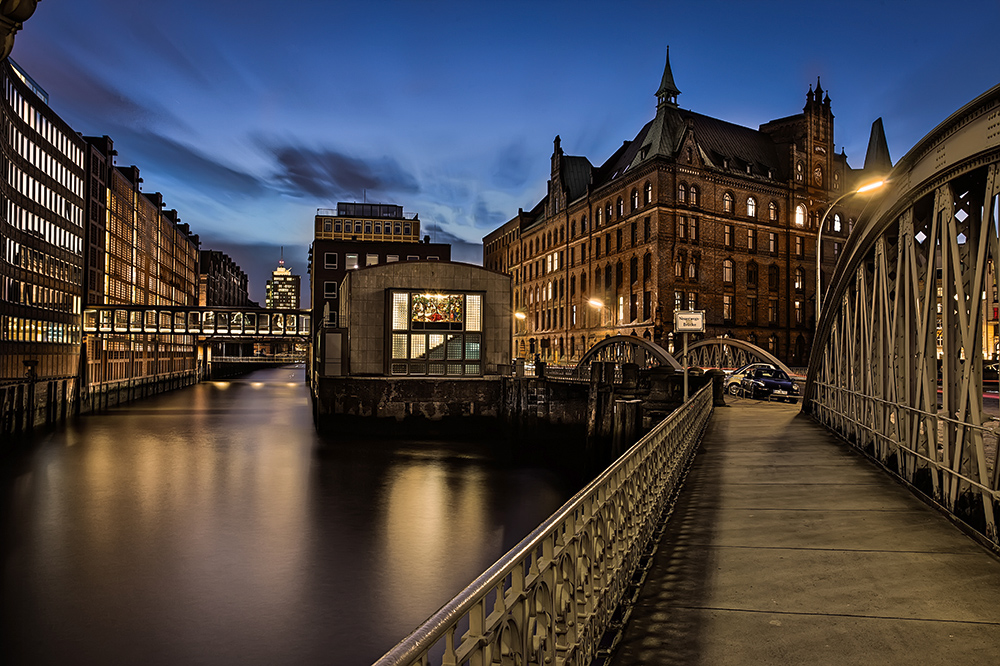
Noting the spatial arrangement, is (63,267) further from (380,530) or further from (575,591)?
(575,591)

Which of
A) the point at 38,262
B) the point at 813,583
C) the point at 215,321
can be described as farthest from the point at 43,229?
the point at 813,583

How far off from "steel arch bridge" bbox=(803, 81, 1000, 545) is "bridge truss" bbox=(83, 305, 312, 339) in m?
68.6

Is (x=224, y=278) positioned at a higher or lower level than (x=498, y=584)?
higher

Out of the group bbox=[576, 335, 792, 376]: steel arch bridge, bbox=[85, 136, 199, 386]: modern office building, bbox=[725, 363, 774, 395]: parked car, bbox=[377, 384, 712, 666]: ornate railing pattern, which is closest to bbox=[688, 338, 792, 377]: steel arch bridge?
bbox=[576, 335, 792, 376]: steel arch bridge

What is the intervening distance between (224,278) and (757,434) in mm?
182294

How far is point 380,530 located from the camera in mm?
21141

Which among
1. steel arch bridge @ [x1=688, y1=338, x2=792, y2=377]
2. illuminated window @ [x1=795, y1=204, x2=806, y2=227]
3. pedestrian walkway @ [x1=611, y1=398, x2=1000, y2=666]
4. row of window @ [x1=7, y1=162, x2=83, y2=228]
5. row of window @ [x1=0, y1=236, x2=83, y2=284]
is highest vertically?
illuminated window @ [x1=795, y1=204, x2=806, y2=227]

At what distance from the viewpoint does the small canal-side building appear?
41469mm

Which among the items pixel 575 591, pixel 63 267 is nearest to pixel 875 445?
pixel 575 591

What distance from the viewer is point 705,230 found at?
63531mm

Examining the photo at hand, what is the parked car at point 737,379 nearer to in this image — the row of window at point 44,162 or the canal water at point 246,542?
the canal water at point 246,542

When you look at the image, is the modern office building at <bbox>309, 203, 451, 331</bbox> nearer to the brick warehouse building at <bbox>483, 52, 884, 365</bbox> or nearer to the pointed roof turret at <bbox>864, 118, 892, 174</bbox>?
the brick warehouse building at <bbox>483, 52, 884, 365</bbox>

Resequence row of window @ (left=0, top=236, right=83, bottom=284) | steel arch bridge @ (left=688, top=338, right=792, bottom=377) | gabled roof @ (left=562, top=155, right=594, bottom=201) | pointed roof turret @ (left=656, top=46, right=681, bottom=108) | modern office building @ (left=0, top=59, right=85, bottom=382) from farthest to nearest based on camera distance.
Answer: gabled roof @ (left=562, top=155, right=594, bottom=201)
pointed roof turret @ (left=656, top=46, right=681, bottom=108)
steel arch bridge @ (left=688, top=338, right=792, bottom=377)
row of window @ (left=0, top=236, right=83, bottom=284)
modern office building @ (left=0, top=59, right=85, bottom=382)

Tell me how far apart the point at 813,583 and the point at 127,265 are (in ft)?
281
